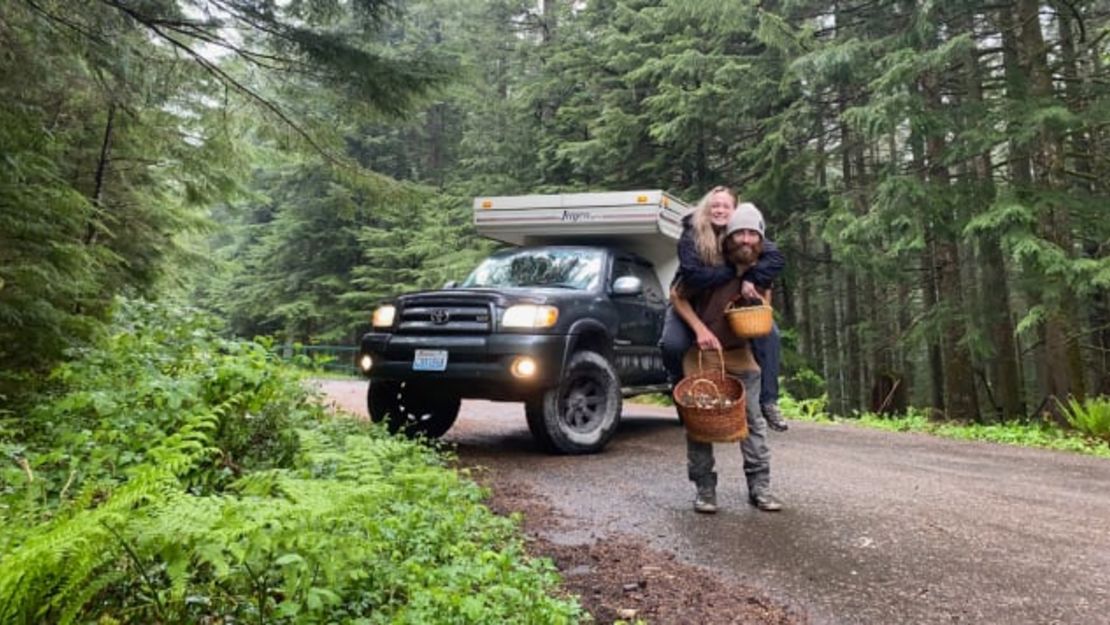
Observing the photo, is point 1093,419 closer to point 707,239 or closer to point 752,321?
point 752,321

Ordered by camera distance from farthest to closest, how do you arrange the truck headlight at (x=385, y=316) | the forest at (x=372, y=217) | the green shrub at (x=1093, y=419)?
the green shrub at (x=1093, y=419) < the truck headlight at (x=385, y=316) < the forest at (x=372, y=217)

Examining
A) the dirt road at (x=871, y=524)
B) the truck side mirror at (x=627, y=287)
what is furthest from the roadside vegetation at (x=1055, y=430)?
the truck side mirror at (x=627, y=287)

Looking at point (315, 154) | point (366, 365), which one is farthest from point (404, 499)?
point (315, 154)

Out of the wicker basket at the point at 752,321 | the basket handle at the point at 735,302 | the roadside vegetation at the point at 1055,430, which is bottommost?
the roadside vegetation at the point at 1055,430

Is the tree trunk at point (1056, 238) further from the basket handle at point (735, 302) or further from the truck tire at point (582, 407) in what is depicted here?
the basket handle at point (735, 302)

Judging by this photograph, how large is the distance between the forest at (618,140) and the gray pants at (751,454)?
3.94 metres

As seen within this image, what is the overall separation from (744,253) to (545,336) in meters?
2.05

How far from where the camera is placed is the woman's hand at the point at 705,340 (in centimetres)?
404

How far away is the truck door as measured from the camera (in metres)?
6.91

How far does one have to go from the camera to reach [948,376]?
13.3 metres

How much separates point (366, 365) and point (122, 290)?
4866 mm

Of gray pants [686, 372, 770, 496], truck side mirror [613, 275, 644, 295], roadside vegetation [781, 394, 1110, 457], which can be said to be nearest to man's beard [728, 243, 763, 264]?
gray pants [686, 372, 770, 496]

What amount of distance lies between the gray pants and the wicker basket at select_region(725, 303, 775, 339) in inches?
12.7

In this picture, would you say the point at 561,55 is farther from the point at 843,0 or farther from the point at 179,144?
the point at 179,144
